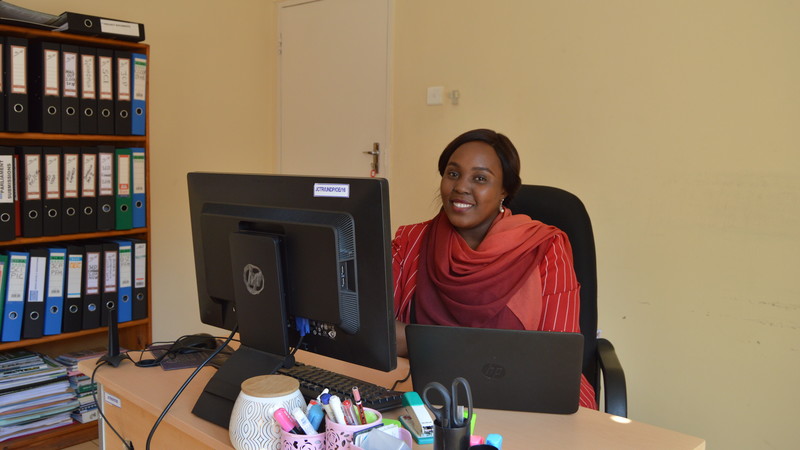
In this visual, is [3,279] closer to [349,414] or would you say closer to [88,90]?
[88,90]

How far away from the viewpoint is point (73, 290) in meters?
2.74

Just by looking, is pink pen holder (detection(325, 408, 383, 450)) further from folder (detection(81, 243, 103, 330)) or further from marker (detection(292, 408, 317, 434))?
folder (detection(81, 243, 103, 330))

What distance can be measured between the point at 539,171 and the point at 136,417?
1872mm

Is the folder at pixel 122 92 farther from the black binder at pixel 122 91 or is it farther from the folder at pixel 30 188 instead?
the folder at pixel 30 188

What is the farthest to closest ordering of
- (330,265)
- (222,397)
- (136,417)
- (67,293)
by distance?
(67,293) → (136,417) → (222,397) → (330,265)

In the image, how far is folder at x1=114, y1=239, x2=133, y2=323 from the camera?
9.38 ft

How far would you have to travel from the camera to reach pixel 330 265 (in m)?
1.09

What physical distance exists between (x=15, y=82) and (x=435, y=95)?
66.9 inches

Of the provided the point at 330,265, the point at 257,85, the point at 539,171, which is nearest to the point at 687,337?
the point at 539,171

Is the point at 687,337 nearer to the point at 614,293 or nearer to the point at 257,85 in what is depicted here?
the point at 614,293

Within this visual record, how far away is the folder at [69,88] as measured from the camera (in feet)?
8.67

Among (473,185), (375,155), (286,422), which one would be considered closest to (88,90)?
(375,155)

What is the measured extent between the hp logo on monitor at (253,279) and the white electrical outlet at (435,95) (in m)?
2.04

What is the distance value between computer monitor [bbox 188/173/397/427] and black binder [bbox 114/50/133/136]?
1758 millimetres
